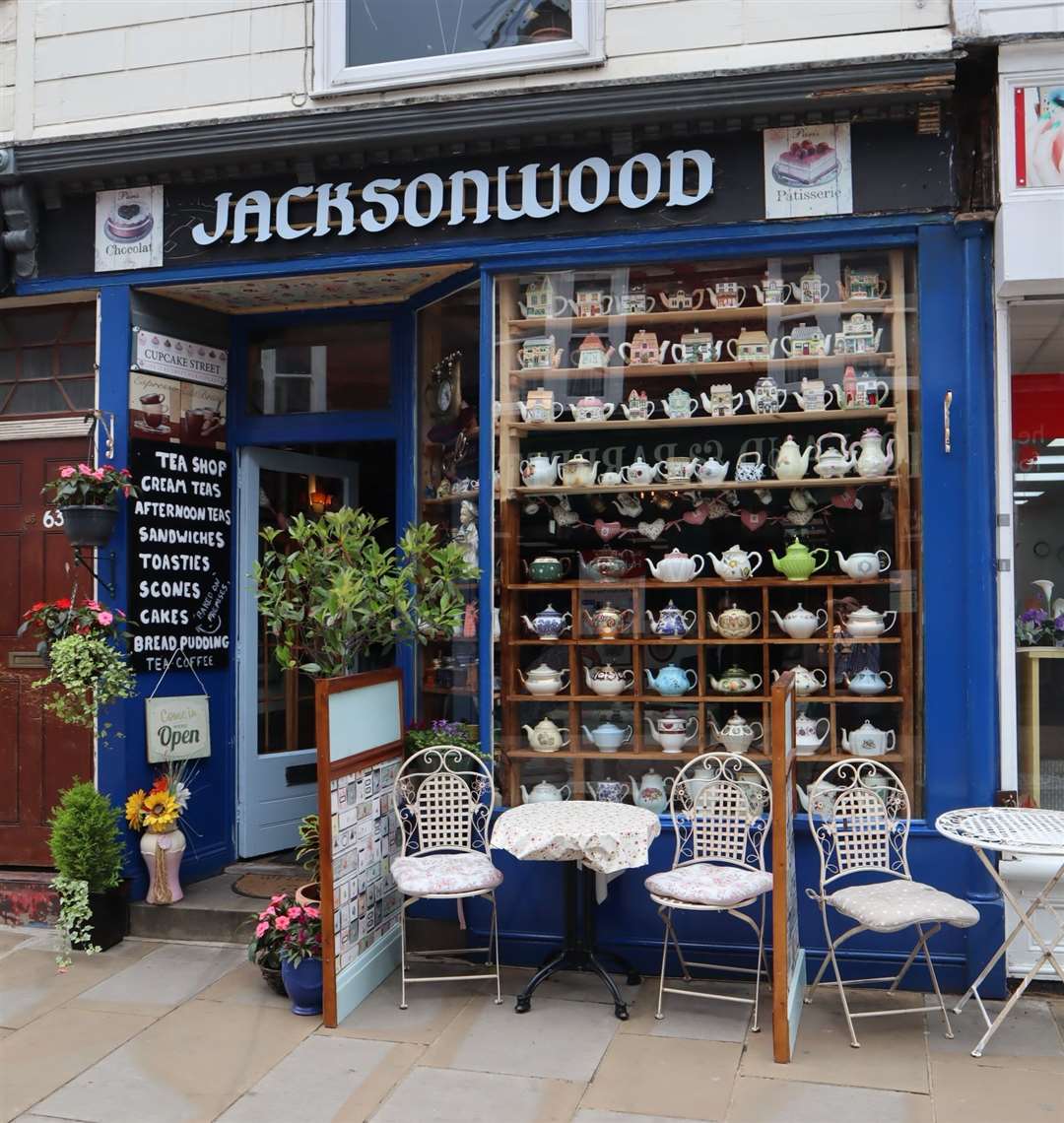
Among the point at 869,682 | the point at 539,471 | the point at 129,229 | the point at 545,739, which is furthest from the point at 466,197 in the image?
the point at 869,682

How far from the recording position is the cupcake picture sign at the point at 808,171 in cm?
518

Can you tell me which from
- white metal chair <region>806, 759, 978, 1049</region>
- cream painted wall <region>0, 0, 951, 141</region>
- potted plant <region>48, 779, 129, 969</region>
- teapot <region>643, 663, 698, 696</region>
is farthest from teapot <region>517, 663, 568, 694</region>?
cream painted wall <region>0, 0, 951, 141</region>

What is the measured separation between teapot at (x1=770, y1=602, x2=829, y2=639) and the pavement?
1689 mm

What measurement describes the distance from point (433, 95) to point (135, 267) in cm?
191

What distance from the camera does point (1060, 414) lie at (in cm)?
541

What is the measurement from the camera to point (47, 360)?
6.40m

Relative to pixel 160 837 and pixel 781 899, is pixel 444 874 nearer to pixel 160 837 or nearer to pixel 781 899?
pixel 781 899

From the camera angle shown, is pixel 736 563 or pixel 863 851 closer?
pixel 863 851

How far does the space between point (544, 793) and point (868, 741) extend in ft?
5.32

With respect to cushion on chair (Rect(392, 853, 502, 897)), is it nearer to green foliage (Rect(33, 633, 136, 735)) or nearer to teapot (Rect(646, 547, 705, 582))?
teapot (Rect(646, 547, 705, 582))

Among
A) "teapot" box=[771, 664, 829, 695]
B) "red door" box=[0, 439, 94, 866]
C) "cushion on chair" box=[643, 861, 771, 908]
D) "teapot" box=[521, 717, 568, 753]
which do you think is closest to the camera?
"cushion on chair" box=[643, 861, 771, 908]

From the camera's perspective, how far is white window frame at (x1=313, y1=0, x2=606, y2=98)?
5.41 metres

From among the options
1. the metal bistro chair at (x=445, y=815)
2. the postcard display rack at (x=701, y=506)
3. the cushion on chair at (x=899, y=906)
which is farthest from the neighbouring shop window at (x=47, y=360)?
the cushion on chair at (x=899, y=906)

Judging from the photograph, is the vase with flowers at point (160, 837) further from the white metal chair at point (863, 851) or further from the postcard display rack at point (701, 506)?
the white metal chair at point (863, 851)
